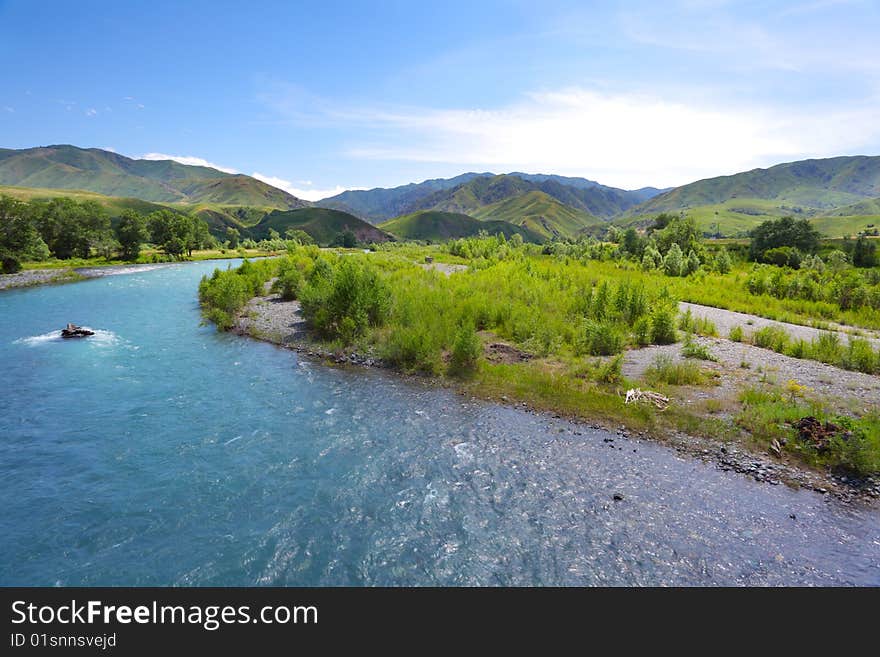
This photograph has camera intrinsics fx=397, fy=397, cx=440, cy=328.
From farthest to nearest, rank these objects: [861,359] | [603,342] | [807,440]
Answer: [603,342], [861,359], [807,440]

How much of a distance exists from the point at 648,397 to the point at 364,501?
40.2ft

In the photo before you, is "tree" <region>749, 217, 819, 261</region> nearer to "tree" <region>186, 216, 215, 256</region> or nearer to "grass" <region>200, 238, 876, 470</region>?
"grass" <region>200, 238, 876, 470</region>

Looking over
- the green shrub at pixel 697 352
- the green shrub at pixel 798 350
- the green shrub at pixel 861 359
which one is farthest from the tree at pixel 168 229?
the green shrub at pixel 861 359

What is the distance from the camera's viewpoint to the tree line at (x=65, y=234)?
198ft

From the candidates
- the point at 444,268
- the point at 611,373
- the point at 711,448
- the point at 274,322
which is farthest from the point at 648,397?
the point at 444,268

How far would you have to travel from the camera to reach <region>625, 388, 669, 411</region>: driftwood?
52.5 ft

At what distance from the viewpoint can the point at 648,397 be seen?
16484 millimetres

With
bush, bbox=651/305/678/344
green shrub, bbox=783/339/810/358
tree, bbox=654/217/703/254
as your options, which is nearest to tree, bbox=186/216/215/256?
tree, bbox=654/217/703/254

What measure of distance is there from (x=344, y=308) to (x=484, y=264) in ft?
95.1

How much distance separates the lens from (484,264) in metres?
51.3

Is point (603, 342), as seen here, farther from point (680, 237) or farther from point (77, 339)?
point (680, 237)

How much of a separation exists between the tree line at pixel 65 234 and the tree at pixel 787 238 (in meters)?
118

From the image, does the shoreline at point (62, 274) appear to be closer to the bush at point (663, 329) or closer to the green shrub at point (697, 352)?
the bush at point (663, 329)
